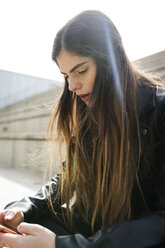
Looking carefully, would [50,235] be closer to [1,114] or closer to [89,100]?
[89,100]

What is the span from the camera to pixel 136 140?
94cm

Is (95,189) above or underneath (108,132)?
underneath

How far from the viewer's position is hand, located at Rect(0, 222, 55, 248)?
29.3 inches

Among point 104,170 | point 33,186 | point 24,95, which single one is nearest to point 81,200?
point 104,170

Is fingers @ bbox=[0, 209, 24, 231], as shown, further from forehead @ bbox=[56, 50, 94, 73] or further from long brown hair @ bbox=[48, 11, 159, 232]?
forehead @ bbox=[56, 50, 94, 73]

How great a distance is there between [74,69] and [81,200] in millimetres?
591

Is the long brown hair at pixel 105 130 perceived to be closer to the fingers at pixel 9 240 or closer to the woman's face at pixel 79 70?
the woman's face at pixel 79 70

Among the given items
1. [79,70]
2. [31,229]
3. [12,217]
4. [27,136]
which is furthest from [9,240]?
[27,136]

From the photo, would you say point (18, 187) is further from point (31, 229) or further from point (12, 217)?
point (31, 229)

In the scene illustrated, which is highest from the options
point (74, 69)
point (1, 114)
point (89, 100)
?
point (74, 69)

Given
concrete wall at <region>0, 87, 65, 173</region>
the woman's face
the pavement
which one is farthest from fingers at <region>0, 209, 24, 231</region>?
concrete wall at <region>0, 87, 65, 173</region>

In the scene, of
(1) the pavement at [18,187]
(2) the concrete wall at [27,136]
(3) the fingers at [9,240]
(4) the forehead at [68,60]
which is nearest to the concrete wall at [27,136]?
(2) the concrete wall at [27,136]

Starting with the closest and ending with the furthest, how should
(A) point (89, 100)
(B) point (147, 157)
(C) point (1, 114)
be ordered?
(B) point (147, 157) → (A) point (89, 100) → (C) point (1, 114)

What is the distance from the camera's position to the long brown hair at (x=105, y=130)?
0.92 metres
